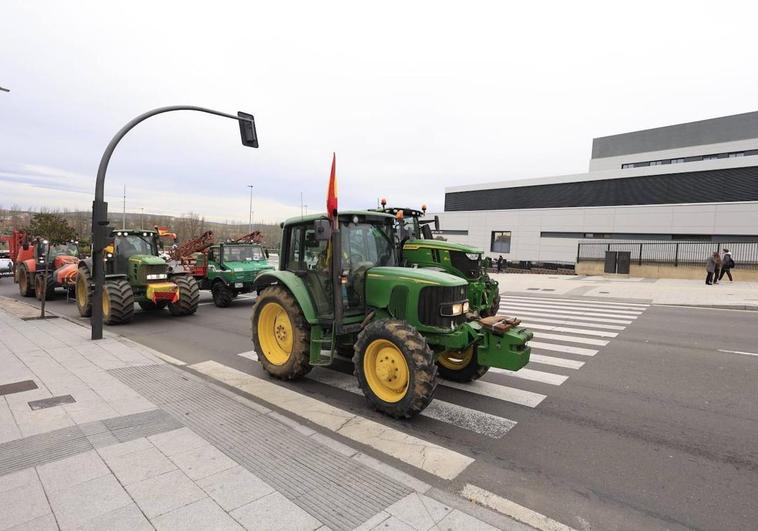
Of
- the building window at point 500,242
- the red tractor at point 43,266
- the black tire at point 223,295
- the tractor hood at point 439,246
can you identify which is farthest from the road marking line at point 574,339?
the building window at point 500,242

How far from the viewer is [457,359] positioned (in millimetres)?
5840

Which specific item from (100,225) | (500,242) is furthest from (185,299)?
(500,242)

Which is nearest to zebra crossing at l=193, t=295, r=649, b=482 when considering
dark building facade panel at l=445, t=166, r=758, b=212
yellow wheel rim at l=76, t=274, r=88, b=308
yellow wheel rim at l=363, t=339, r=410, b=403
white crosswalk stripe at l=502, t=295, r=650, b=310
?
yellow wheel rim at l=363, t=339, r=410, b=403

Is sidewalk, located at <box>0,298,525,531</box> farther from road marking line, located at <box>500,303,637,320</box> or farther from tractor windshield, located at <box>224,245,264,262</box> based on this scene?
road marking line, located at <box>500,303,637,320</box>

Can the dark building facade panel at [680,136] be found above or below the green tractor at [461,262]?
above

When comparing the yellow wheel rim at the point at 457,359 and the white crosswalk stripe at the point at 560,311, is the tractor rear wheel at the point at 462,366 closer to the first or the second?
the yellow wheel rim at the point at 457,359

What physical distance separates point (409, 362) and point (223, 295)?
11001 mm

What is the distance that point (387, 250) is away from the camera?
601cm

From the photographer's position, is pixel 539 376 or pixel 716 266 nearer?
pixel 539 376

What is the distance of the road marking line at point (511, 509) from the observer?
2.91 meters

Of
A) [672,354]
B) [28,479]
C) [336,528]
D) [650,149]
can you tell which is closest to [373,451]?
[336,528]

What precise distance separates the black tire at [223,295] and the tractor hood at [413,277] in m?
9.81

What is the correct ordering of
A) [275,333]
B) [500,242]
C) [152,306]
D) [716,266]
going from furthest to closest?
1. [500,242]
2. [716,266]
3. [152,306]
4. [275,333]

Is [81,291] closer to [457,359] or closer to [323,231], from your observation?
[323,231]
